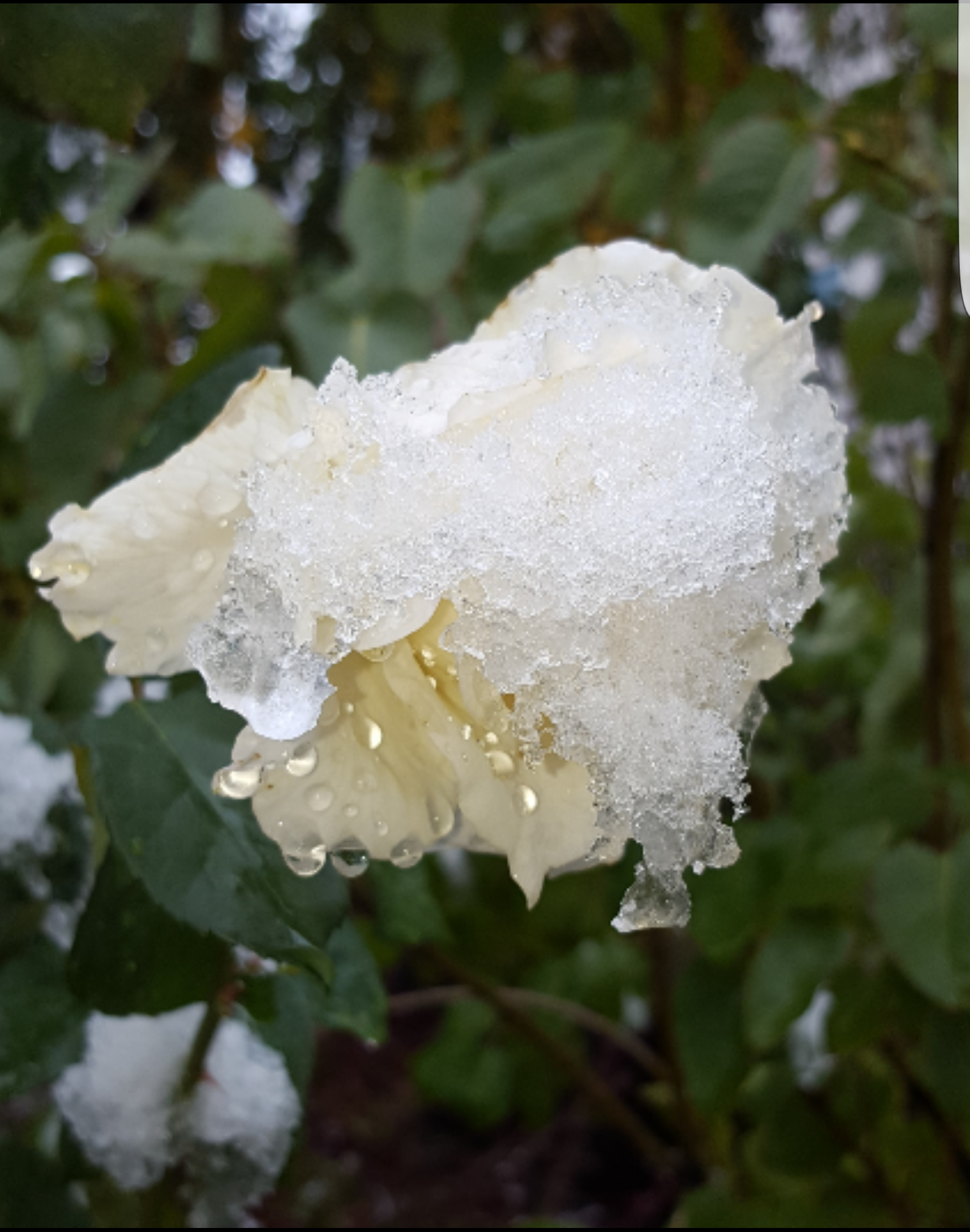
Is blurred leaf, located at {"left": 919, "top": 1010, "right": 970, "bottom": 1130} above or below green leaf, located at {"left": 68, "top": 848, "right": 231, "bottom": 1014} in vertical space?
below

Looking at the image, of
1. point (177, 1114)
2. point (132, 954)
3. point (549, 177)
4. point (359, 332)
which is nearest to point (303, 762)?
point (132, 954)

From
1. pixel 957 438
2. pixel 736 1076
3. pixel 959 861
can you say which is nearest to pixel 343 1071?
pixel 736 1076

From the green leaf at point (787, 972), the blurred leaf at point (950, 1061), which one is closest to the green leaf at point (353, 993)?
the green leaf at point (787, 972)

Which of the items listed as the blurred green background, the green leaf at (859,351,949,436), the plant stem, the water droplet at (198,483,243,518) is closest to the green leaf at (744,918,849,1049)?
the blurred green background

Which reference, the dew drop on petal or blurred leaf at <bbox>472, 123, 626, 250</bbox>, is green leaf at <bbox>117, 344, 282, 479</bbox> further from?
blurred leaf at <bbox>472, 123, 626, 250</bbox>

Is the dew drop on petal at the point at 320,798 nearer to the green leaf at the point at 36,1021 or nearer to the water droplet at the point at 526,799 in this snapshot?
the water droplet at the point at 526,799

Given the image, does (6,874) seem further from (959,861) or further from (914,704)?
(914,704)

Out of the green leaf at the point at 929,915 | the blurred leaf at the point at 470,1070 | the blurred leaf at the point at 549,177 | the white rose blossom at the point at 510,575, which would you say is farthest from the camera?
the blurred leaf at the point at 470,1070
